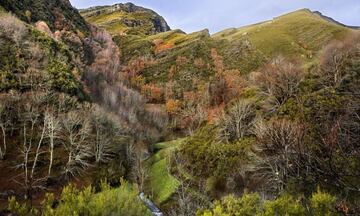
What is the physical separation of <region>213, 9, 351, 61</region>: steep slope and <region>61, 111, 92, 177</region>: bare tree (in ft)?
255

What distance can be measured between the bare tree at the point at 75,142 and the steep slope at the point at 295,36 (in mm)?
77647

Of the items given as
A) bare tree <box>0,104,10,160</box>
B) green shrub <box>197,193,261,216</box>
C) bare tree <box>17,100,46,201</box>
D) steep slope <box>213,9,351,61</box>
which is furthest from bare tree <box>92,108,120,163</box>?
steep slope <box>213,9,351,61</box>

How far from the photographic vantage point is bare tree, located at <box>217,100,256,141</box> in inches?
2003

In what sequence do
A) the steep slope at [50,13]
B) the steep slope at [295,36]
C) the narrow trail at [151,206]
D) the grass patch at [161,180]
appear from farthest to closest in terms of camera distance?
1. the steep slope at [295,36]
2. the steep slope at [50,13]
3. the grass patch at [161,180]
4. the narrow trail at [151,206]

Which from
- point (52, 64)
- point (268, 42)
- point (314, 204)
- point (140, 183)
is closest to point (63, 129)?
point (140, 183)

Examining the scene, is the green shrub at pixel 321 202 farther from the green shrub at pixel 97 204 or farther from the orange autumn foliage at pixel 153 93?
the orange autumn foliage at pixel 153 93

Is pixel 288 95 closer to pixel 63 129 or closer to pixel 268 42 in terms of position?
pixel 63 129

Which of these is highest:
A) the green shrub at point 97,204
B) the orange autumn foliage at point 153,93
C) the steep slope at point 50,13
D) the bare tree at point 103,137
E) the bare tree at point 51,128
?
the steep slope at point 50,13

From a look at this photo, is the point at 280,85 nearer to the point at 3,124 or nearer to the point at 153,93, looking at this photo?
the point at 3,124

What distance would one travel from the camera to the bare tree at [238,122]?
5088cm

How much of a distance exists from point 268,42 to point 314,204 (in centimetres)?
11456

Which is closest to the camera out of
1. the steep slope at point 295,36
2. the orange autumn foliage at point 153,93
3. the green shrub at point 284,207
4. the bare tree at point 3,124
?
the green shrub at point 284,207

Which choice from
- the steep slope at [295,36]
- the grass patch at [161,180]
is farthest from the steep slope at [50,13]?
the steep slope at [295,36]

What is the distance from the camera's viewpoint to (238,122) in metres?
51.0
